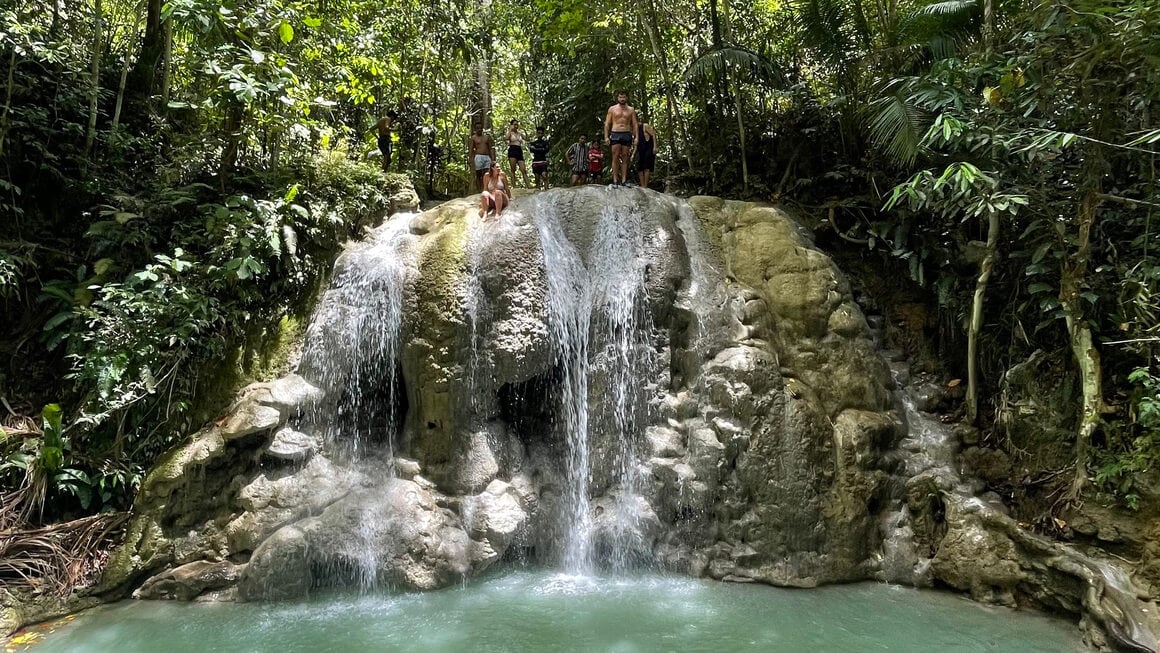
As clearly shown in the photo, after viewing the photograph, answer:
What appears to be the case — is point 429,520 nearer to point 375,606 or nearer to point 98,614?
point 375,606

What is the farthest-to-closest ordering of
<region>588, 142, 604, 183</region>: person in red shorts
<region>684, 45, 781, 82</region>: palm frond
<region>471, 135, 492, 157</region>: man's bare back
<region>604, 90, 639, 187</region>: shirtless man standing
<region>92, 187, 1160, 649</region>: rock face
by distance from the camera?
<region>471, 135, 492, 157</region>: man's bare back
<region>588, 142, 604, 183</region>: person in red shorts
<region>684, 45, 781, 82</region>: palm frond
<region>604, 90, 639, 187</region>: shirtless man standing
<region>92, 187, 1160, 649</region>: rock face

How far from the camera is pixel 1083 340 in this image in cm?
531

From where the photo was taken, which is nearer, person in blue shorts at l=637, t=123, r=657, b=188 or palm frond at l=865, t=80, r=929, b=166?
palm frond at l=865, t=80, r=929, b=166

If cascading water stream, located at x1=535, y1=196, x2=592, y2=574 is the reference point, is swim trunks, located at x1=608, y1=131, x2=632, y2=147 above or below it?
above

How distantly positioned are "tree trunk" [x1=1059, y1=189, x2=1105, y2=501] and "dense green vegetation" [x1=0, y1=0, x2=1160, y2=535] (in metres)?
0.02

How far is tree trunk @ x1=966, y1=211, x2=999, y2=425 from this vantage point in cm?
602

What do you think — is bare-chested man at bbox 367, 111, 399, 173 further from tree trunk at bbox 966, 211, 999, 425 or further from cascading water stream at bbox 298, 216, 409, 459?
tree trunk at bbox 966, 211, 999, 425

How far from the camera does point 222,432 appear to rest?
6.17 meters

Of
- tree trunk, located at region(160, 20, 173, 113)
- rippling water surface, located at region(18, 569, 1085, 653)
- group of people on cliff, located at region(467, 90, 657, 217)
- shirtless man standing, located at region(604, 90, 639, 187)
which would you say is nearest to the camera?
rippling water surface, located at region(18, 569, 1085, 653)

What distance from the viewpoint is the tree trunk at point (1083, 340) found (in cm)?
516

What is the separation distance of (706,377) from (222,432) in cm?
471

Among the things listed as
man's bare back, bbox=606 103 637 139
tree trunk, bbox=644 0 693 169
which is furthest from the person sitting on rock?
tree trunk, bbox=644 0 693 169

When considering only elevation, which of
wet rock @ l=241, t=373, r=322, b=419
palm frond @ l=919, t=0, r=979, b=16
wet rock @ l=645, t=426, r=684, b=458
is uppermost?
palm frond @ l=919, t=0, r=979, b=16

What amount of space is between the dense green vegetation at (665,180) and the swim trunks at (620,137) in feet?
5.01
